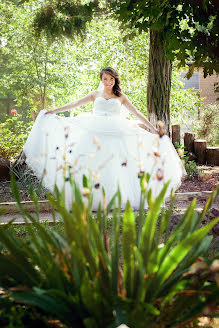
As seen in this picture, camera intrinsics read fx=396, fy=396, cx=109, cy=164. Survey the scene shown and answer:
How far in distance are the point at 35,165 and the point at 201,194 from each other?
2.57 metres

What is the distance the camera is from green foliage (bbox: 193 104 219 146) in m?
11.6

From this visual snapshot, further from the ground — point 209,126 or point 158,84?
point 158,84

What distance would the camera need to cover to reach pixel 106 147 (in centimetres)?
544

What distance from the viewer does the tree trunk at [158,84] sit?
23.4 feet

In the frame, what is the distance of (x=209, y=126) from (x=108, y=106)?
6.44m

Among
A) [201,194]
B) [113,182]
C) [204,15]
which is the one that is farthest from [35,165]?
[204,15]

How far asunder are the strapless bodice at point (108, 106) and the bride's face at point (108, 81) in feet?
0.65

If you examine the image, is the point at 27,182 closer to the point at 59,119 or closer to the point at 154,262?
the point at 59,119

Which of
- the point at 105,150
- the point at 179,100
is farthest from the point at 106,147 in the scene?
the point at 179,100

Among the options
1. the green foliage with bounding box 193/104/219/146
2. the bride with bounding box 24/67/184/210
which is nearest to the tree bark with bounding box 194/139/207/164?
the green foliage with bounding box 193/104/219/146

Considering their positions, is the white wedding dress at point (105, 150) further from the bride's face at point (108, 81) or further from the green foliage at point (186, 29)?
the green foliage at point (186, 29)

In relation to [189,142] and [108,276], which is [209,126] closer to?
[189,142]

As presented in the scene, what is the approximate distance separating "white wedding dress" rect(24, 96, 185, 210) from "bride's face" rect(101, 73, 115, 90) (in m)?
0.21

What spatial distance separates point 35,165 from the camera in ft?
20.3
